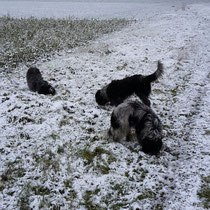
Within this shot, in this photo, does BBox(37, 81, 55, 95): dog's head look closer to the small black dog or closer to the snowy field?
the small black dog

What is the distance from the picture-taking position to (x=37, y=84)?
761 cm

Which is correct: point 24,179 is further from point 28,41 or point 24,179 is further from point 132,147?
point 28,41

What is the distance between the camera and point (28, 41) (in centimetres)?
1265

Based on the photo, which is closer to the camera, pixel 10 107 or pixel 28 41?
pixel 10 107

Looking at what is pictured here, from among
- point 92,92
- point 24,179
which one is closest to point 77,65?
point 92,92

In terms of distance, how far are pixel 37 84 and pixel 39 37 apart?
7299mm

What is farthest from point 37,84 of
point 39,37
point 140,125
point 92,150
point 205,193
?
point 39,37

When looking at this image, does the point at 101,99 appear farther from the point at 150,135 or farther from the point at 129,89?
the point at 150,135

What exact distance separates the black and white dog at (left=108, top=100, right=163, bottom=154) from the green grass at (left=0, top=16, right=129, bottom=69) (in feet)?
23.4

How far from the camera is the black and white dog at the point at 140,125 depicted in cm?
465

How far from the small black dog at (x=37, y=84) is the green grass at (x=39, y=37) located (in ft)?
7.83

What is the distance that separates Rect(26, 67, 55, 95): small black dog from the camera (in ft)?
24.4

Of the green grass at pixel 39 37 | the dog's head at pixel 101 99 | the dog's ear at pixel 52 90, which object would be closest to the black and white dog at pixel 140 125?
the dog's head at pixel 101 99

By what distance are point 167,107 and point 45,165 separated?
4471 mm
